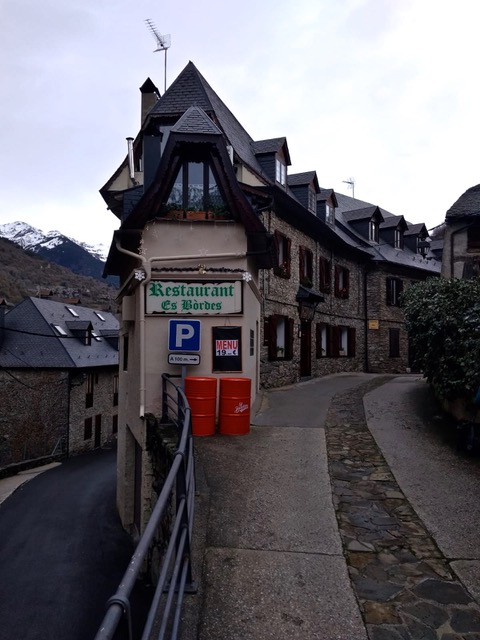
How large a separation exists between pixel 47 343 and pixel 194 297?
2065 centimetres

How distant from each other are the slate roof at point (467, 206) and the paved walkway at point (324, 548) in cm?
1512

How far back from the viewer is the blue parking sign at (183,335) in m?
9.59

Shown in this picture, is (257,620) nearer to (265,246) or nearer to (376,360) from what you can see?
(265,246)

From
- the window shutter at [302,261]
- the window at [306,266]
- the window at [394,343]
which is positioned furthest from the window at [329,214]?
the window at [394,343]

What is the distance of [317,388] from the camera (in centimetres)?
1622

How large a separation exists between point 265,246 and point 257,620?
27.8 ft

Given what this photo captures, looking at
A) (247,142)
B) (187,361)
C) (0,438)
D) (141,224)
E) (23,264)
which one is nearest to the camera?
(187,361)

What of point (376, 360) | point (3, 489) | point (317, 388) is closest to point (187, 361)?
point (317, 388)

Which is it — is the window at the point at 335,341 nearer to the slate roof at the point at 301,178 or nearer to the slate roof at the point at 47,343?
the slate roof at the point at 301,178

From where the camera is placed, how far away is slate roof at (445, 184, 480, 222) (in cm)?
2022

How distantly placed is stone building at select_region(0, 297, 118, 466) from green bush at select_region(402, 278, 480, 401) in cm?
1713

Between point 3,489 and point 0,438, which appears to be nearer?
point 3,489

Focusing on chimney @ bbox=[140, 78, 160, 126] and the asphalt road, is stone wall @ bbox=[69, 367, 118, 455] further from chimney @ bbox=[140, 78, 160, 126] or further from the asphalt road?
chimney @ bbox=[140, 78, 160, 126]

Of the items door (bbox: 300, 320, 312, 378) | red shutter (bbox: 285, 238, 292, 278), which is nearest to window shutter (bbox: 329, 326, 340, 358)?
door (bbox: 300, 320, 312, 378)
